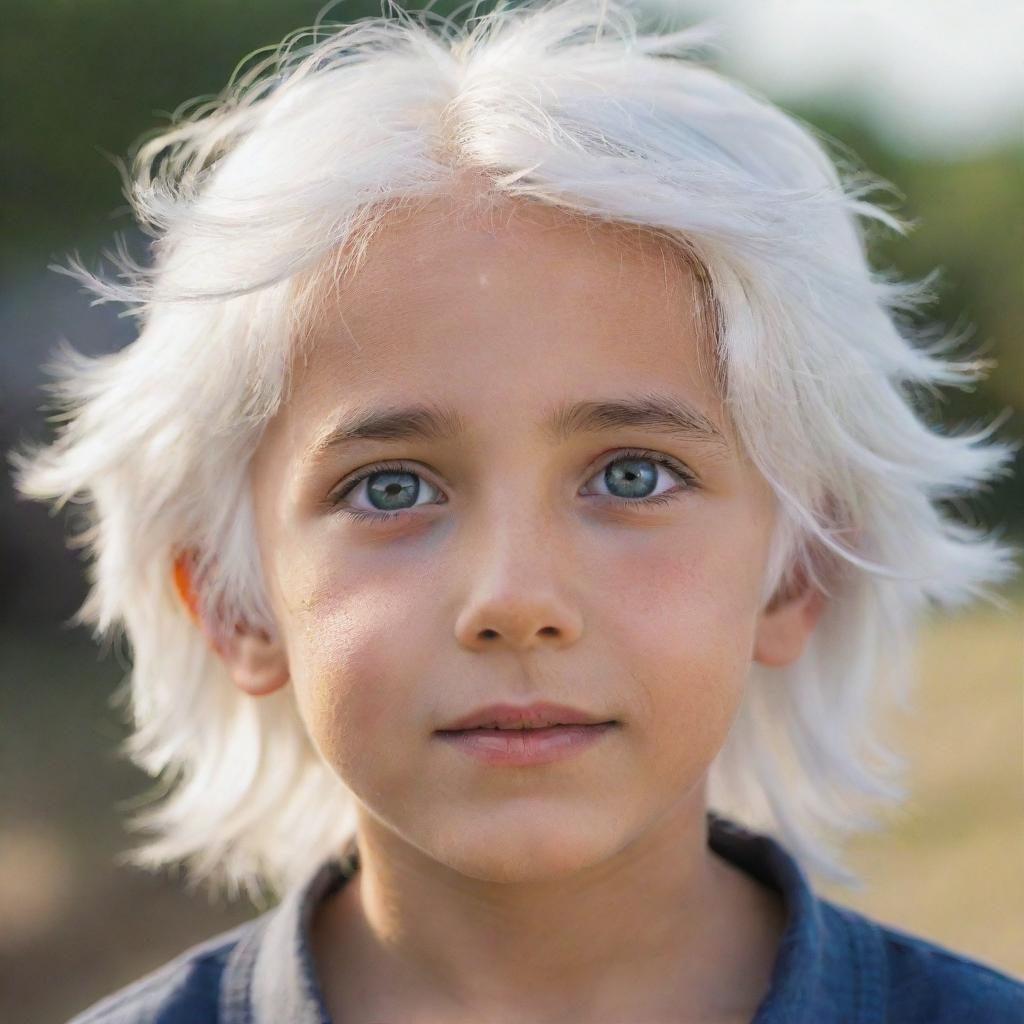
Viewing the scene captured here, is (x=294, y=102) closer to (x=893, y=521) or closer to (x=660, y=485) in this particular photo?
(x=660, y=485)

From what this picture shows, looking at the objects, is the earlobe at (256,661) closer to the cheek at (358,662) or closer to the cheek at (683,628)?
the cheek at (358,662)

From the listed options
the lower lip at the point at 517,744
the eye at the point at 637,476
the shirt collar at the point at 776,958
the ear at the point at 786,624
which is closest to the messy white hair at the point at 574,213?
the ear at the point at 786,624

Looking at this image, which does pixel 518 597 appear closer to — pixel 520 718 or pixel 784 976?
pixel 520 718

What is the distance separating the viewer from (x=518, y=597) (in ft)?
5.37

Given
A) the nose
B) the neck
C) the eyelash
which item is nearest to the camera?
the nose

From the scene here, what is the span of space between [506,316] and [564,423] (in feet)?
0.48

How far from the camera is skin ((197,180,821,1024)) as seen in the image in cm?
170

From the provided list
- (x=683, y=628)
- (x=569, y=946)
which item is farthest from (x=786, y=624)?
(x=569, y=946)

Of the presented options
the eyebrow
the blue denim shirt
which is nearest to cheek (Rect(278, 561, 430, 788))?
the eyebrow

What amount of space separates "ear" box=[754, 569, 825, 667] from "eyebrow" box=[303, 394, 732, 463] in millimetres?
347

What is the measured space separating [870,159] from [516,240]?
14.6 metres

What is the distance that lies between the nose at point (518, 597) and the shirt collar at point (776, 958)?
585 mm

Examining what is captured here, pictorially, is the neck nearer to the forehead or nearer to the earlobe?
the earlobe

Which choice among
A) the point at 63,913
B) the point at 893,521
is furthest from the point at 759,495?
the point at 63,913
